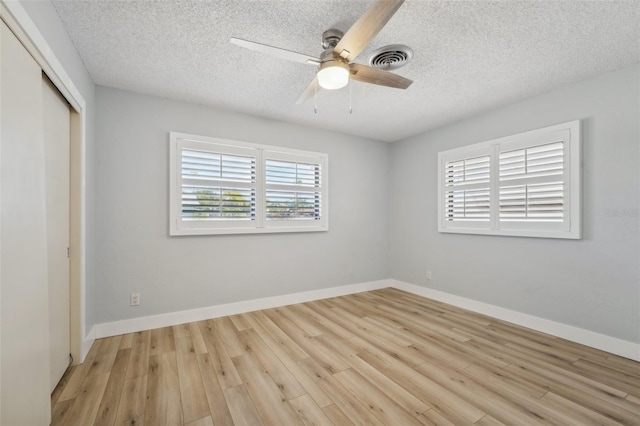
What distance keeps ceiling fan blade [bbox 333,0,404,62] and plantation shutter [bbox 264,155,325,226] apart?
216 cm

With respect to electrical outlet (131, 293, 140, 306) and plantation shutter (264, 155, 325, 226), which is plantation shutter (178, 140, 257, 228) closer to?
plantation shutter (264, 155, 325, 226)

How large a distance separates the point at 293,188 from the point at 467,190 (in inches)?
93.9

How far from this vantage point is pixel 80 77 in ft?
7.59

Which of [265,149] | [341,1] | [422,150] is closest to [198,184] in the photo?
[265,149]

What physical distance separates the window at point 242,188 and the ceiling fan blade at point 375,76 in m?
1.98

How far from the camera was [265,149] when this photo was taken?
12.2 feet

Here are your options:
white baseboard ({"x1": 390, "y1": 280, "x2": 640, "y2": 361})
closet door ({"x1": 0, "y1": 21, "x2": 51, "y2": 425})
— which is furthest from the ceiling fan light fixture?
white baseboard ({"x1": 390, "y1": 280, "x2": 640, "y2": 361})

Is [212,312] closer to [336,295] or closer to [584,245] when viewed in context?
[336,295]

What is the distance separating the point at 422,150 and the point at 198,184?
332 centimetres

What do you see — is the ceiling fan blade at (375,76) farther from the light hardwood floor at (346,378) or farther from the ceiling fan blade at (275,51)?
the light hardwood floor at (346,378)

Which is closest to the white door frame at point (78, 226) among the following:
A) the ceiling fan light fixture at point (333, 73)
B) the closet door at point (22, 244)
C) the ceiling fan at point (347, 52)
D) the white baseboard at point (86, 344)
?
the white baseboard at point (86, 344)

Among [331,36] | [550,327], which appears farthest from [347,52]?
[550,327]

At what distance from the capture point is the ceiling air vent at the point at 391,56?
2.12 metres

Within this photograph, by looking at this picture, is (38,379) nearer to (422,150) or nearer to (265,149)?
(265,149)
